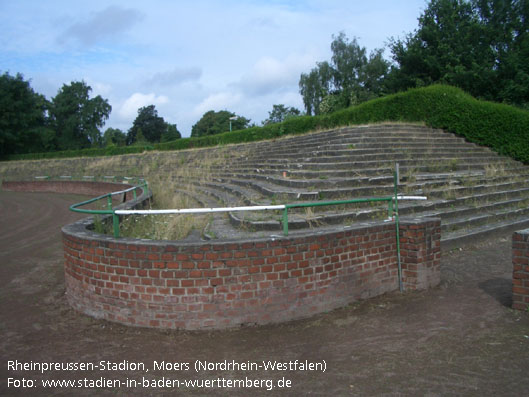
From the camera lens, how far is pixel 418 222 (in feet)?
17.0

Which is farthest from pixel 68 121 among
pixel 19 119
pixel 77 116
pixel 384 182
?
pixel 384 182

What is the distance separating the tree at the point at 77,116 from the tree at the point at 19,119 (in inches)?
228

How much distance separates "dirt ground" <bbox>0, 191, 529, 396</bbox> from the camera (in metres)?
3.16

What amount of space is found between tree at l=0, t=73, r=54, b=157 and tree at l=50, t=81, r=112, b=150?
578 cm

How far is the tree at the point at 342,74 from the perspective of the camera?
144 ft

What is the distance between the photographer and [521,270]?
4.45 metres

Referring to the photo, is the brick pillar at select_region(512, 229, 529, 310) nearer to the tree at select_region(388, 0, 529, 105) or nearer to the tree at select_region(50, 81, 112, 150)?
the tree at select_region(388, 0, 529, 105)

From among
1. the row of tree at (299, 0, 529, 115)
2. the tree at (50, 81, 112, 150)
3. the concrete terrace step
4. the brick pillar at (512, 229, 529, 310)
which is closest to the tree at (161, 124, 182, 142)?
the tree at (50, 81, 112, 150)

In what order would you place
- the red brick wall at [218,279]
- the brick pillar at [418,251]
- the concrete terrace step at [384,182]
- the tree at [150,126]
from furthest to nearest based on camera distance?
the tree at [150,126] < the concrete terrace step at [384,182] < the brick pillar at [418,251] < the red brick wall at [218,279]

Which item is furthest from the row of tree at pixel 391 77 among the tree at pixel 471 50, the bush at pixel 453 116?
the bush at pixel 453 116

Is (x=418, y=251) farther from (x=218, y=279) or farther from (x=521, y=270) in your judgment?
(x=218, y=279)

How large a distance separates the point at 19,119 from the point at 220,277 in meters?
62.9

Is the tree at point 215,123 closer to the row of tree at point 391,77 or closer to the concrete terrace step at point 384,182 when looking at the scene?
the row of tree at point 391,77

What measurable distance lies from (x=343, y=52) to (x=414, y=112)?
32.1m
